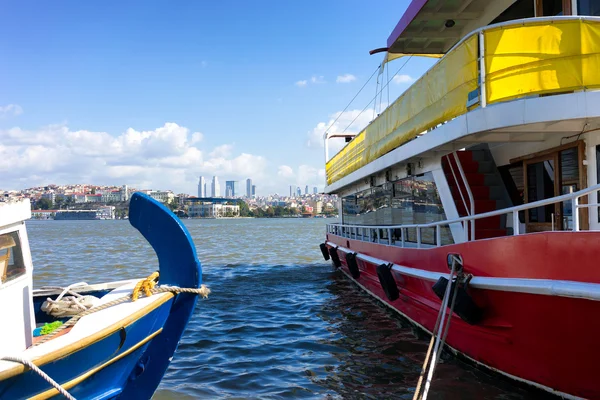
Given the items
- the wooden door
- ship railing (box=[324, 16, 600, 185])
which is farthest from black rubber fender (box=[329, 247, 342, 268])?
ship railing (box=[324, 16, 600, 185])

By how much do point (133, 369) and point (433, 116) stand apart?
18.0 feet

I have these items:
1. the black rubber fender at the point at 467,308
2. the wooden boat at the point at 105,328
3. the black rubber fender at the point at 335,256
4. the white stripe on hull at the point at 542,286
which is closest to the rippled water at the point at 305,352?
the black rubber fender at the point at 335,256

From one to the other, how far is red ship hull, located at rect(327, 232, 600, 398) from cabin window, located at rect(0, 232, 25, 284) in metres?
4.95

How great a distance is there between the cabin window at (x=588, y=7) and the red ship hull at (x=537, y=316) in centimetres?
346

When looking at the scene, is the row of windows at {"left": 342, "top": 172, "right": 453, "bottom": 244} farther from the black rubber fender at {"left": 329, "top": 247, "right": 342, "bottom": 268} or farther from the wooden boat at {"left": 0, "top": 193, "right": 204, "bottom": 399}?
the wooden boat at {"left": 0, "top": 193, "right": 204, "bottom": 399}

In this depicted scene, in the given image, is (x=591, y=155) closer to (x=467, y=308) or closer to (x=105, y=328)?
(x=467, y=308)

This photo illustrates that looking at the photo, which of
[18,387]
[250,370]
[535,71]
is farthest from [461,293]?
[18,387]

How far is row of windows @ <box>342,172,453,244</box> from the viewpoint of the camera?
9.04m

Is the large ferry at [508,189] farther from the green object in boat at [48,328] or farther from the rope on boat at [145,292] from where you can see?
the green object in boat at [48,328]

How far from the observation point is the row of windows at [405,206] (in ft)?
29.7

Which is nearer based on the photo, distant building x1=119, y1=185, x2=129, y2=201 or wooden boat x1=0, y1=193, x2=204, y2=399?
wooden boat x1=0, y1=193, x2=204, y2=399

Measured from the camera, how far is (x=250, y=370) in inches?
299

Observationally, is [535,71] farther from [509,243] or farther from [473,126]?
[509,243]

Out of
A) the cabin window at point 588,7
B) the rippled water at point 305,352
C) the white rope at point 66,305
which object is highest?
the cabin window at point 588,7
